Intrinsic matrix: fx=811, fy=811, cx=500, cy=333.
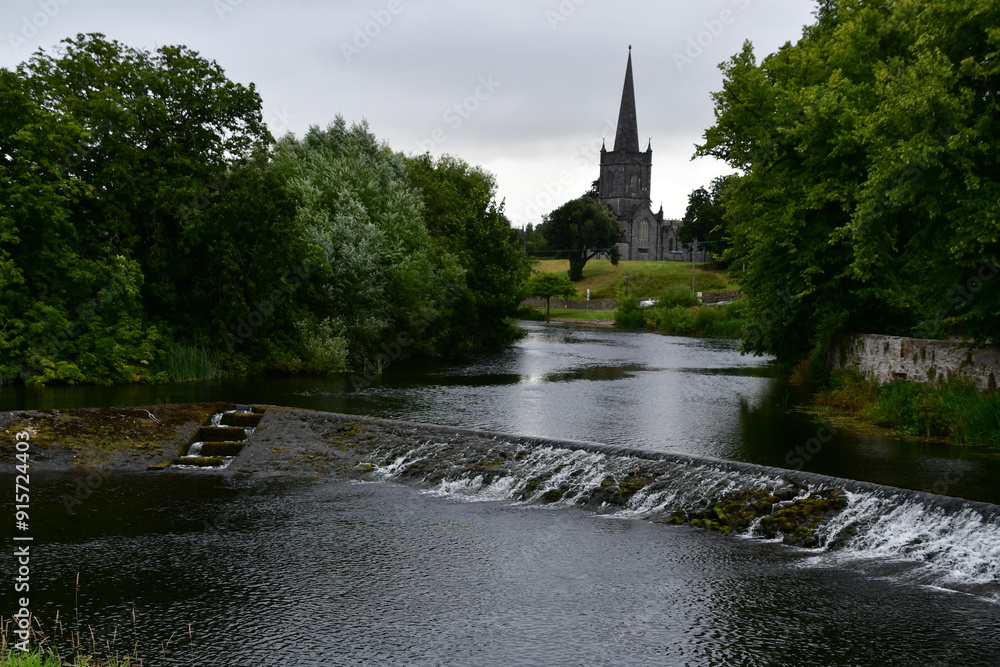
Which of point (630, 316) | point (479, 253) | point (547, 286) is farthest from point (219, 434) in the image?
point (547, 286)

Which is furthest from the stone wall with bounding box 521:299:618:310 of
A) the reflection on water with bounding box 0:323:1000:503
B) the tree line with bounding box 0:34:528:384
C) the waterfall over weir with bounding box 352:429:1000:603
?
the waterfall over weir with bounding box 352:429:1000:603

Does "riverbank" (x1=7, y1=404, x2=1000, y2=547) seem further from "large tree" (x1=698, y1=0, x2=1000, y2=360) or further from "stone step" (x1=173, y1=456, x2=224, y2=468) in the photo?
"large tree" (x1=698, y1=0, x2=1000, y2=360)

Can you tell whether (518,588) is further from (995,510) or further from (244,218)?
(244,218)

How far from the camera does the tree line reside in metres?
28.5

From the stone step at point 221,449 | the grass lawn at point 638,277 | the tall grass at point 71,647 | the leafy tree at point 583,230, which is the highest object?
the leafy tree at point 583,230

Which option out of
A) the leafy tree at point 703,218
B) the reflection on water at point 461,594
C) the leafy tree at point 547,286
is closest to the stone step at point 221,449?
the reflection on water at point 461,594

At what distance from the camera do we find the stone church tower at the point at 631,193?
161m

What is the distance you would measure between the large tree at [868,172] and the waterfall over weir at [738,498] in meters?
7.94

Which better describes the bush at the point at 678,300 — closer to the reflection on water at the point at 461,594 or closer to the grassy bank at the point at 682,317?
the grassy bank at the point at 682,317

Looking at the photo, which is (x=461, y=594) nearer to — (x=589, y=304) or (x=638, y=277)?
(x=589, y=304)

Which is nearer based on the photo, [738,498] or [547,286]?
[738,498]

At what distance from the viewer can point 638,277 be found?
130375 mm

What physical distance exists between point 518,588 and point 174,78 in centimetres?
2843

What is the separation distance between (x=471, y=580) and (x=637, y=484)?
222 inches
